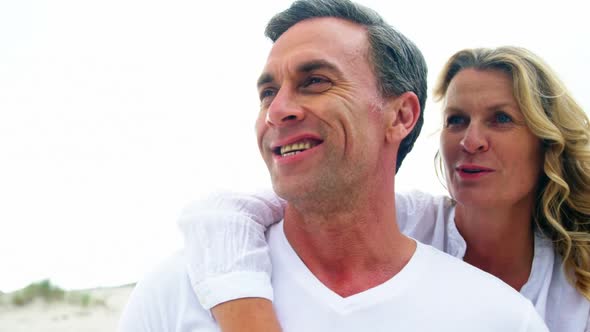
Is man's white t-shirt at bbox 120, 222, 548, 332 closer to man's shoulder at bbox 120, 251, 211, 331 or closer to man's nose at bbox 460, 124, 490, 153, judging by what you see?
man's shoulder at bbox 120, 251, 211, 331

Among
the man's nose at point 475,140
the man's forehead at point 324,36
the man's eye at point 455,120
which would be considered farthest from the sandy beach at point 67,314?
the man's forehead at point 324,36

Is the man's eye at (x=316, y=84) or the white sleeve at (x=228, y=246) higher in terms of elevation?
the man's eye at (x=316, y=84)

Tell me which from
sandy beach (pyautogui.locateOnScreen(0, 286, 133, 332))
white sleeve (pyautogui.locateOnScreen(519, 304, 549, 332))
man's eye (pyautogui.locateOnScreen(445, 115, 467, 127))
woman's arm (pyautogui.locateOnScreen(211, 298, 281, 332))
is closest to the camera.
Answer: woman's arm (pyautogui.locateOnScreen(211, 298, 281, 332))

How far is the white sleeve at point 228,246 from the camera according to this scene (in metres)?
1.49

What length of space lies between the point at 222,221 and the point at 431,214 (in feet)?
3.56

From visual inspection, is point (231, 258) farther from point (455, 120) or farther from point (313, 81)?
point (455, 120)

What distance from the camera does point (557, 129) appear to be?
2266 millimetres

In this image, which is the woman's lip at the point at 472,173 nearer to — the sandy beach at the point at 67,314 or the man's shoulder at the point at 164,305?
the man's shoulder at the point at 164,305

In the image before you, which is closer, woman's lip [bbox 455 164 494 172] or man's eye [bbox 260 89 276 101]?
man's eye [bbox 260 89 276 101]

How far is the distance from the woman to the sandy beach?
1131cm

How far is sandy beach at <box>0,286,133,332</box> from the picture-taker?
12914 millimetres

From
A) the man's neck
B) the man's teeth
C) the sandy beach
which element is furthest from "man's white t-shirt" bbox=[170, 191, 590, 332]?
the sandy beach

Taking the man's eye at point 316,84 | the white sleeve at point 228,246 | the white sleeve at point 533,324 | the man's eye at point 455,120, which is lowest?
the white sleeve at point 533,324

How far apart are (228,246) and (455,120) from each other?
112cm
